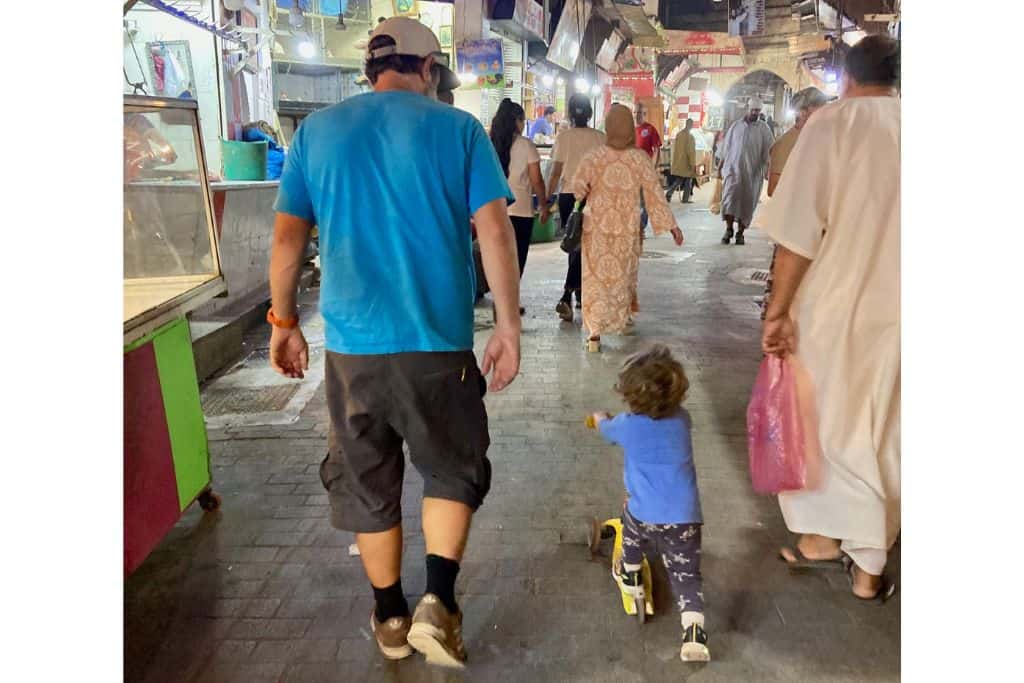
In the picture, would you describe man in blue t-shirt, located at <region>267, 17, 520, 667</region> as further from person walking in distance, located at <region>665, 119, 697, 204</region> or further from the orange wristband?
person walking in distance, located at <region>665, 119, 697, 204</region>

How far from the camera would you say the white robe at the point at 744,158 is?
10.2 metres

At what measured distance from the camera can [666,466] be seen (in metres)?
2.49

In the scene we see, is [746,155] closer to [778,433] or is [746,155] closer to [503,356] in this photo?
[778,433]

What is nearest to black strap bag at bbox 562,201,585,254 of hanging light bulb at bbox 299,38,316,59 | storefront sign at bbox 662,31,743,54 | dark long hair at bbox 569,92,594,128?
dark long hair at bbox 569,92,594,128

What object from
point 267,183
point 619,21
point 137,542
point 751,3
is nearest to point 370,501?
point 137,542

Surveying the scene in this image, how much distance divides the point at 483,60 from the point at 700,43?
1263 cm

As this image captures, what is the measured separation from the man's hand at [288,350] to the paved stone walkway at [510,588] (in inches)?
33.7

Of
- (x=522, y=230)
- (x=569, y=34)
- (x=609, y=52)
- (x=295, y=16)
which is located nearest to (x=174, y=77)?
(x=295, y=16)

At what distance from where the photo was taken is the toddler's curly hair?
2.45 meters

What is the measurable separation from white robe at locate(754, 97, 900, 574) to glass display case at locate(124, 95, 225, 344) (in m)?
2.17

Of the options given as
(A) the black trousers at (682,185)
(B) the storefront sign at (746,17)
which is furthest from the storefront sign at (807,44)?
(A) the black trousers at (682,185)

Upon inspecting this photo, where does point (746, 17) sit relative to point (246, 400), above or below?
above

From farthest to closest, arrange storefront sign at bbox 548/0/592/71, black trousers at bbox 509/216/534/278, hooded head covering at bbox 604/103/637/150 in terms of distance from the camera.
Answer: storefront sign at bbox 548/0/592/71 < black trousers at bbox 509/216/534/278 < hooded head covering at bbox 604/103/637/150

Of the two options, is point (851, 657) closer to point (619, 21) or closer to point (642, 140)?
point (642, 140)
